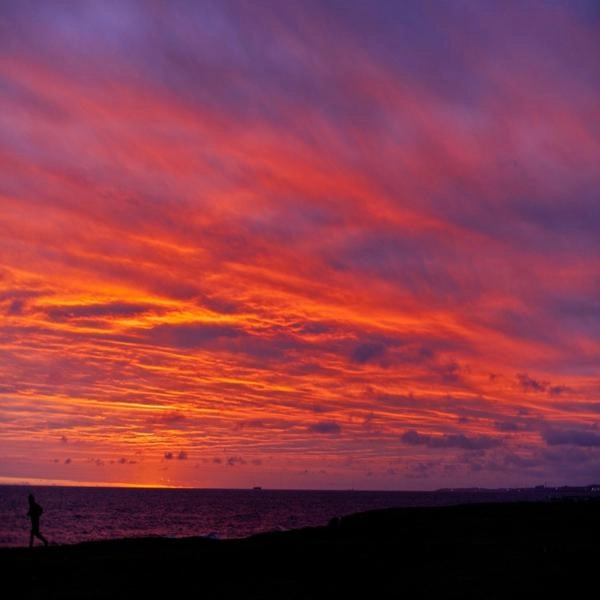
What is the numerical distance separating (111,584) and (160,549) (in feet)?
26.6

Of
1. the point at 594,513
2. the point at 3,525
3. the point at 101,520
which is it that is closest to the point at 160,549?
the point at 594,513

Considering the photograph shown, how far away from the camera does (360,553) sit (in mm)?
28188

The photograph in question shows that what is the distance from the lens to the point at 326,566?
2542 cm

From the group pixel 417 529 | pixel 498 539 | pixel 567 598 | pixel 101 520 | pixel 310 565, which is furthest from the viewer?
pixel 101 520

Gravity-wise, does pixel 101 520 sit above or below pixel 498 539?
below

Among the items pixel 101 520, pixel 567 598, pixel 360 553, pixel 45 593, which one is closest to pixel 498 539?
pixel 360 553

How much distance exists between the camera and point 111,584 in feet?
71.7

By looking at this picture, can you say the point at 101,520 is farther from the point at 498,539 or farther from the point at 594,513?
the point at 498,539

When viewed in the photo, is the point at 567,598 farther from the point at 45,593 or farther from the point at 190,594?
the point at 45,593

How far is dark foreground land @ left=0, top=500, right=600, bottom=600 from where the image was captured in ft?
68.4

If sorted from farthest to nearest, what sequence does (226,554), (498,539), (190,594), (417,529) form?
(417,529)
(498,539)
(226,554)
(190,594)

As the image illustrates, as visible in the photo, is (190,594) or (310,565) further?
(310,565)

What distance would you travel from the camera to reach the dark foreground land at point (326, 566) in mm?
20859

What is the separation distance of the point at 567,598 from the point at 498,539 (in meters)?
14.1
